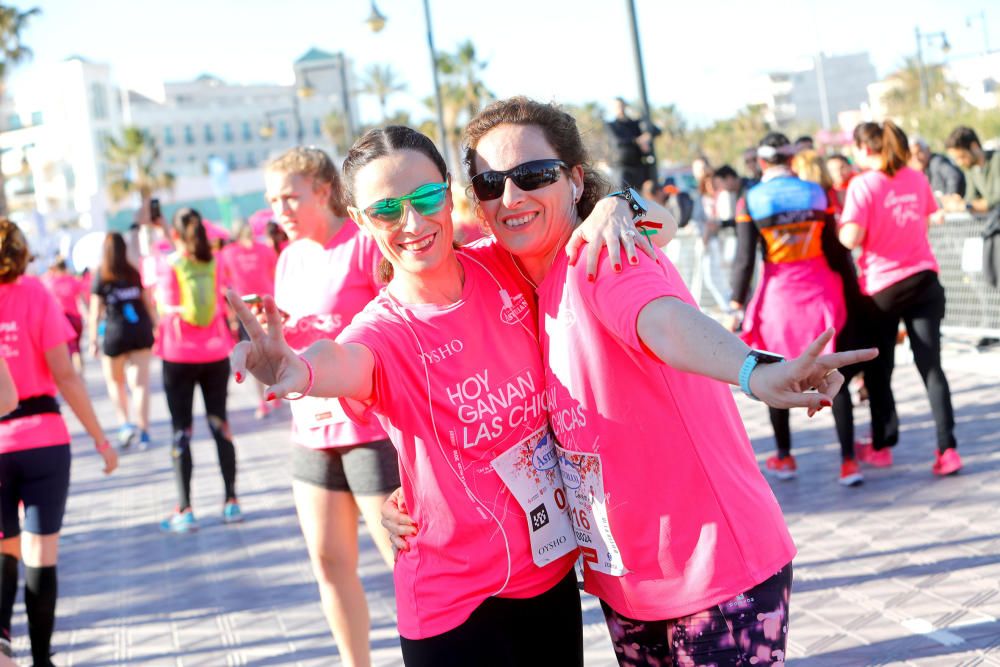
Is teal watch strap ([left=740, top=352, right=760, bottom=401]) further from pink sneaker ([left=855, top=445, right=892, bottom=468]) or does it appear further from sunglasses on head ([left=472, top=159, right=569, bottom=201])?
pink sneaker ([left=855, top=445, right=892, bottom=468])

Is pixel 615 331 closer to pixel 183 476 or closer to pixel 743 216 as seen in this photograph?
pixel 743 216

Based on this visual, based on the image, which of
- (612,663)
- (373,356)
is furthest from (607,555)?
(612,663)

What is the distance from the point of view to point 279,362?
2.22 meters

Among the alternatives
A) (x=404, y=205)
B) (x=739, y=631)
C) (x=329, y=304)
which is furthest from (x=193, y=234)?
(x=739, y=631)

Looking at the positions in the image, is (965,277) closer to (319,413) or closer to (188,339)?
(188,339)

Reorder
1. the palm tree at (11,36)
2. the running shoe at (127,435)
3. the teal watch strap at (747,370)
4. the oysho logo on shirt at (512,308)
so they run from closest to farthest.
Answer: the teal watch strap at (747,370), the oysho logo on shirt at (512,308), the running shoe at (127,435), the palm tree at (11,36)

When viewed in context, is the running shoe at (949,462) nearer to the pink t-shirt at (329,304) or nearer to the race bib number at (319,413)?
the pink t-shirt at (329,304)

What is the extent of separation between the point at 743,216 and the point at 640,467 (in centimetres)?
463

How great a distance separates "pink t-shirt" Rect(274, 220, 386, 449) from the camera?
4.02 metres

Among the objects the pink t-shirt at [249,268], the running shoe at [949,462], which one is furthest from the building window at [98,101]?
the running shoe at [949,462]

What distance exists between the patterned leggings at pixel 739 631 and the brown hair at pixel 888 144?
4.88 metres

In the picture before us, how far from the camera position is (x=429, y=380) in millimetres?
2469

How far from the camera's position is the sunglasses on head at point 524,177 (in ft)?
8.28

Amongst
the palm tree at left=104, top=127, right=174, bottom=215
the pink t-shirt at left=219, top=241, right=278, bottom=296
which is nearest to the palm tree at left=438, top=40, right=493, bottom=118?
the palm tree at left=104, top=127, right=174, bottom=215
